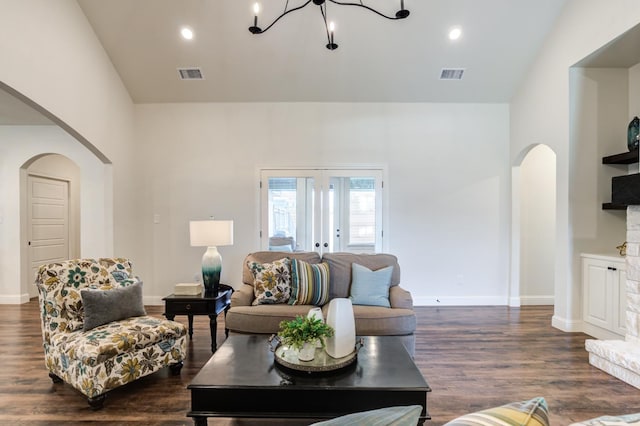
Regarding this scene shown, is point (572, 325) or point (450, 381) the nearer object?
point (450, 381)

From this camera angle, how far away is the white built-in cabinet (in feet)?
11.1

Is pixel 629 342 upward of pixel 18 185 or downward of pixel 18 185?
downward

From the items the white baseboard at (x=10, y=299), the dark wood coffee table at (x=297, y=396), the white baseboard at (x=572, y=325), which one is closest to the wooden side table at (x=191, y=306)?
the dark wood coffee table at (x=297, y=396)

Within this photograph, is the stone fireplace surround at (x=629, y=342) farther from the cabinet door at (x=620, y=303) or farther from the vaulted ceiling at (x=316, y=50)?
the vaulted ceiling at (x=316, y=50)

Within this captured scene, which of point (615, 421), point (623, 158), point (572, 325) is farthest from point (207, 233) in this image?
point (623, 158)

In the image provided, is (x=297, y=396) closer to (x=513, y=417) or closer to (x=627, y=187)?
(x=513, y=417)

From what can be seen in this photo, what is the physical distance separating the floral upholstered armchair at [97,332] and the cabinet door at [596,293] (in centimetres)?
419

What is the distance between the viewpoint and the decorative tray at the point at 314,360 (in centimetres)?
188

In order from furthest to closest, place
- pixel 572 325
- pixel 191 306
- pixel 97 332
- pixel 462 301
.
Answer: pixel 462 301 < pixel 572 325 < pixel 191 306 < pixel 97 332

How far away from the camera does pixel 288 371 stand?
1906 millimetres

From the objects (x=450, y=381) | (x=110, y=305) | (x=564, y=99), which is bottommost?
(x=450, y=381)

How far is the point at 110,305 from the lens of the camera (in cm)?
264

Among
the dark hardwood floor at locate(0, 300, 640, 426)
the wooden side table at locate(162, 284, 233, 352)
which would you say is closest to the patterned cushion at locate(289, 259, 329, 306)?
the wooden side table at locate(162, 284, 233, 352)

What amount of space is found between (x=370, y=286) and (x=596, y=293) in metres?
2.57
